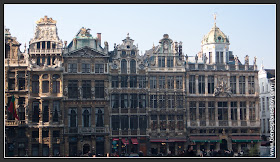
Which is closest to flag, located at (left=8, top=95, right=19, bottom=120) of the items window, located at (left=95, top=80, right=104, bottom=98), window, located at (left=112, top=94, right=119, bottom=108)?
window, located at (left=95, top=80, right=104, bottom=98)

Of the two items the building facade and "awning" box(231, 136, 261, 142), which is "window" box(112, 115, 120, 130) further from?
"awning" box(231, 136, 261, 142)

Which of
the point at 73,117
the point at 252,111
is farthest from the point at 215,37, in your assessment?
the point at 73,117

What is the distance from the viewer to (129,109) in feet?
221

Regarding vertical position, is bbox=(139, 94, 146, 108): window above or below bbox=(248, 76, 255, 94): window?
below

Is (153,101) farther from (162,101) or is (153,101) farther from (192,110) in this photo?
(192,110)

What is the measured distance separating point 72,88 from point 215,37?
1758 cm

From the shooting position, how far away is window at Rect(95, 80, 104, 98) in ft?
220

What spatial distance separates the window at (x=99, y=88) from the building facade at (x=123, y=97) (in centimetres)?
11

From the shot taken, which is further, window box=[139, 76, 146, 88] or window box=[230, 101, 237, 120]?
window box=[230, 101, 237, 120]

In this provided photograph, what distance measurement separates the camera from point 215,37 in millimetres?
70812

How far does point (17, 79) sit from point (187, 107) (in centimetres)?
1902

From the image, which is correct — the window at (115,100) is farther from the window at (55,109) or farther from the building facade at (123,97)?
the window at (55,109)

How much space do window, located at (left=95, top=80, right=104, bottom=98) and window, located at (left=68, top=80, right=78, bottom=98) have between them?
7.17ft

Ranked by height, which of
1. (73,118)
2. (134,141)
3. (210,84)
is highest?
(210,84)
